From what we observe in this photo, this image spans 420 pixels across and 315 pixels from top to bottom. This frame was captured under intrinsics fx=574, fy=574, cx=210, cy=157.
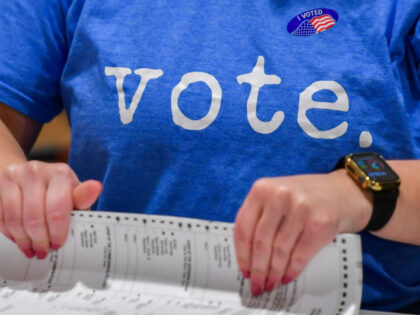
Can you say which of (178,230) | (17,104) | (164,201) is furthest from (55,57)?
(178,230)

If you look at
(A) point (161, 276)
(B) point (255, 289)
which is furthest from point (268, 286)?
(A) point (161, 276)

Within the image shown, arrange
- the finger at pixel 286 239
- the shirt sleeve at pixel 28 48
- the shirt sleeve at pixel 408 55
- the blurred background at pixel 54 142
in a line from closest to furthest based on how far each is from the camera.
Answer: the finger at pixel 286 239 < the shirt sleeve at pixel 408 55 < the shirt sleeve at pixel 28 48 < the blurred background at pixel 54 142

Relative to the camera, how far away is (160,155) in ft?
2.64

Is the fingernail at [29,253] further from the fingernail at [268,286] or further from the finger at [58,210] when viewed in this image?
the fingernail at [268,286]

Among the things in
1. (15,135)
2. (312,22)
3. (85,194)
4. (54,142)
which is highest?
(312,22)

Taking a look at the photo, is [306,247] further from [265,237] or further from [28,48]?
[28,48]

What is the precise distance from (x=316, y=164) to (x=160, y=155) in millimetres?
215

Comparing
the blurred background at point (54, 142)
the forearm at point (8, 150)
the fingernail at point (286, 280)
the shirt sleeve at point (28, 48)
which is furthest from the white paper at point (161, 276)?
the blurred background at point (54, 142)

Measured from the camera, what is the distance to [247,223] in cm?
61

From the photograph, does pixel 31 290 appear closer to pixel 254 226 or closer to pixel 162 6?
pixel 254 226

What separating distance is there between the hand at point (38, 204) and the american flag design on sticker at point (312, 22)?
0.35 m

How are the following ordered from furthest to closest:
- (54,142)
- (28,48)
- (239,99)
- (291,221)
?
1. (54,142)
2. (28,48)
3. (239,99)
4. (291,221)

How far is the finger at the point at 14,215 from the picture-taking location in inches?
26.5

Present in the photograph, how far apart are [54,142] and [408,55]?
1787 mm
